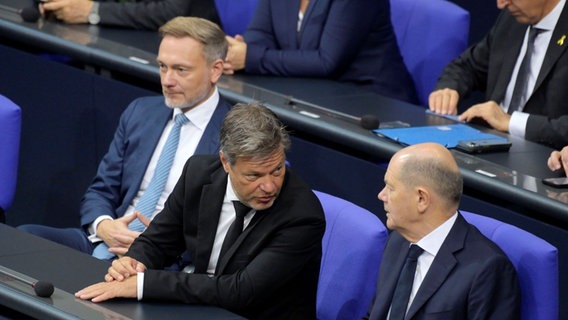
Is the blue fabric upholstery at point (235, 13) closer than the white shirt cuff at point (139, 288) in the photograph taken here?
No

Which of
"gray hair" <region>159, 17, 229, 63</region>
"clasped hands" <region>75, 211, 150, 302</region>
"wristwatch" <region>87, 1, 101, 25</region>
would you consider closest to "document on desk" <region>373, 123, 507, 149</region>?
"gray hair" <region>159, 17, 229, 63</region>

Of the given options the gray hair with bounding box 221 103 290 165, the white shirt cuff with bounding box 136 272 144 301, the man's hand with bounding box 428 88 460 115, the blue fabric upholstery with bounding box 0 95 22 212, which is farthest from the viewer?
the man's hand with bounding box 428 88 460 115

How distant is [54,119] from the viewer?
485 centimetres

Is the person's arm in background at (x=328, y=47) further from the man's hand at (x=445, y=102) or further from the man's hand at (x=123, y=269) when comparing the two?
the man's hand at (x=123, y=269)

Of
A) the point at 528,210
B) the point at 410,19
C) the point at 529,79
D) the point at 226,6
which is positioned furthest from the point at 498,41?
the point at 226,6

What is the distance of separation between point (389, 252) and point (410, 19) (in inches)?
80.0

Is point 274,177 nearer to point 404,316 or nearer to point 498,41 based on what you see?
point 404,316

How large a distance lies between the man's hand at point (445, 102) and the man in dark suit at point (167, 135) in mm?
883

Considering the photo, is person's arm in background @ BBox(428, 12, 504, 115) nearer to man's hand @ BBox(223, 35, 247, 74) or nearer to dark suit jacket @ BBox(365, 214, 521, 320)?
man's hand @ BBox(223, 35, 247, 74)

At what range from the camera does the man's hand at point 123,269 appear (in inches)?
118

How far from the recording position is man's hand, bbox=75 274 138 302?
2908 millimetres

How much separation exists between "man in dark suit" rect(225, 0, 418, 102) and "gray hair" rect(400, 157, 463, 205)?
1.72 metres

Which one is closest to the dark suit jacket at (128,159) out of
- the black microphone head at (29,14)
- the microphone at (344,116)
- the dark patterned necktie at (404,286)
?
the microphone at (344,116)

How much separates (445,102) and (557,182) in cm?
89
